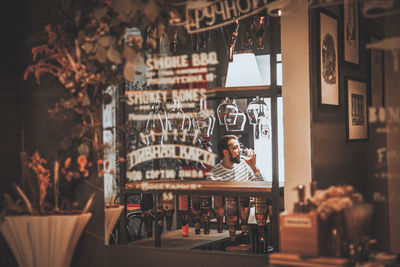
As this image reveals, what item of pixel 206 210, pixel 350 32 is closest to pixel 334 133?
pixel 350 32

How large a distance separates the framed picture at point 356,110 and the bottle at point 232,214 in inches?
39.3

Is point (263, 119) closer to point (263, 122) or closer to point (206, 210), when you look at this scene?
point (263, 122)

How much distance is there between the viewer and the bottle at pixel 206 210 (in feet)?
12.3

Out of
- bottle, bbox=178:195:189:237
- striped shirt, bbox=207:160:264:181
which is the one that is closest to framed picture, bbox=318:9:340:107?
striped shirt, bbox=207:160:264:181

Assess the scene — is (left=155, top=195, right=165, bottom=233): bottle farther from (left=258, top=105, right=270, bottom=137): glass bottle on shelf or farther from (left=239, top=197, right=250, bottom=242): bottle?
(left=258, top=105, right=270, bottom=137): glass bottle on shelf

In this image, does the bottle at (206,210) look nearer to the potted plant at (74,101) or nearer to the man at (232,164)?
the man at (232,164)

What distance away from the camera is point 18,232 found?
10.9ft

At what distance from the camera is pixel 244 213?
365 centimetres

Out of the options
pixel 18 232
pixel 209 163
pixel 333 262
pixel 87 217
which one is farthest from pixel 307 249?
pixel 18 232

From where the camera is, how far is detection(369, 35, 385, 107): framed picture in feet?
8.73

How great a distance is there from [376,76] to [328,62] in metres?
0.37

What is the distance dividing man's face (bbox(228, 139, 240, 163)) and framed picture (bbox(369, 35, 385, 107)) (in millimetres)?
1331

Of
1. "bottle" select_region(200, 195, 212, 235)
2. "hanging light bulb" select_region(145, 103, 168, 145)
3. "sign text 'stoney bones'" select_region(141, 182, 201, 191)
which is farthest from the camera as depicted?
"bottle" select_region(200, 195, 212, 235)

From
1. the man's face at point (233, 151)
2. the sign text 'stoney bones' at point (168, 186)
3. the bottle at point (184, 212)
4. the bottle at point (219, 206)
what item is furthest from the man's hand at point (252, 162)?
the sign text 'stoney bones' at point (168, 186)
